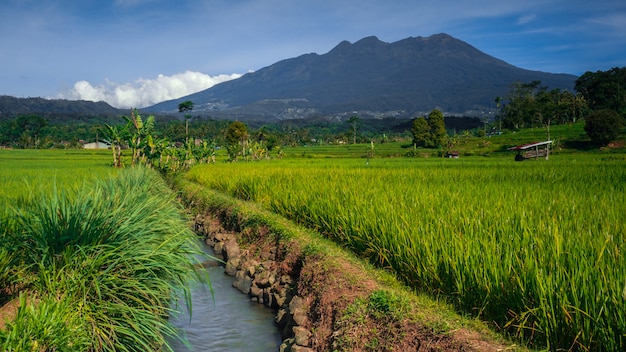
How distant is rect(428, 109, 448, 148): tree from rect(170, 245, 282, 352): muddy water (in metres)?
52.2

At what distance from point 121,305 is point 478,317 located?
9.21 ft

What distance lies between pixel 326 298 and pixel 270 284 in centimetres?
207

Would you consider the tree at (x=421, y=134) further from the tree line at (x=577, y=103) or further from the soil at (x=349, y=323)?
the soil at (x=349, y=323)

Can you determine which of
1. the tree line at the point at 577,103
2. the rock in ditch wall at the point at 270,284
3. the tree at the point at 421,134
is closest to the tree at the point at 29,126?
the tree at the point at 421,134

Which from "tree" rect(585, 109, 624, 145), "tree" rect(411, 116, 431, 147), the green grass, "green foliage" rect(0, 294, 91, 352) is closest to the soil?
the green grass

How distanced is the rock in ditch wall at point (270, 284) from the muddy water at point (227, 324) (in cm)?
16

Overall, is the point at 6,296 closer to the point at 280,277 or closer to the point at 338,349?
the point at 338,349

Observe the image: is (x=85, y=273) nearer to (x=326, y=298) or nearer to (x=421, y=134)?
(x=326, y=298)

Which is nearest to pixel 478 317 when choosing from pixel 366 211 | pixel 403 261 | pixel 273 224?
pixel 403 261

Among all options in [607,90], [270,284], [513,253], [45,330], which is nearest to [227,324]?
[270,284]

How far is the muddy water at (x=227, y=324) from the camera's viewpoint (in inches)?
215

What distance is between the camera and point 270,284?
6844 mm

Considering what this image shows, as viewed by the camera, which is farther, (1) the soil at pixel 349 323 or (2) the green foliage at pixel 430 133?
(2) the green foliage at pixel 430 133

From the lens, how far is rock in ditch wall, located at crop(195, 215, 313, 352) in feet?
16.7
